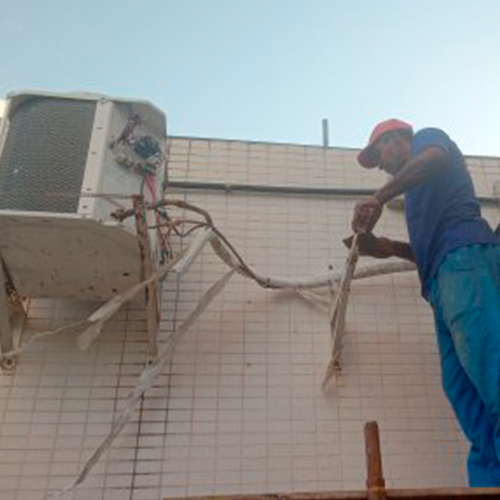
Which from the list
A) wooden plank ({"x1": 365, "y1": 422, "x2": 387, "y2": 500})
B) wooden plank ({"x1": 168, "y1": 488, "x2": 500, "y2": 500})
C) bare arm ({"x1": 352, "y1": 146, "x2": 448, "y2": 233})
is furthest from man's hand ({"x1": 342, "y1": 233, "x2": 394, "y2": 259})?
wooden plank ({"x1": 168, "y1": 488, "x2": 500, "y2": 500})

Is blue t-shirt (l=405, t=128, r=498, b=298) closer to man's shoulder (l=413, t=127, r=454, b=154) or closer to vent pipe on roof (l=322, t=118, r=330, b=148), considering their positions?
man's shoulder (l=413, t=127, r=454, b=154)

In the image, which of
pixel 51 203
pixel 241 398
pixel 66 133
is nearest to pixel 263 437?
pixel 241 398

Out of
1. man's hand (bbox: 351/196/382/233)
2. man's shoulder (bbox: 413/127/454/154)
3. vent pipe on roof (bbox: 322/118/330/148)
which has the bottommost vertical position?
man's hand (bbox: 351/196/382/233)

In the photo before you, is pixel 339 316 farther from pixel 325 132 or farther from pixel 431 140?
pixel 325 132

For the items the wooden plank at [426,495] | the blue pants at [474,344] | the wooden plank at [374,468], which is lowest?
the wooden plank at [426,495]

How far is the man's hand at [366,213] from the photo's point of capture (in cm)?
232

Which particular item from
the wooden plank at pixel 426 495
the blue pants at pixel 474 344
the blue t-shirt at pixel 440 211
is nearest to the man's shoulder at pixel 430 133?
the blue t-shirt at pixel 440 211

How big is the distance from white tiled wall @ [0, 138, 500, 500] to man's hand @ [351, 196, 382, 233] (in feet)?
2.30

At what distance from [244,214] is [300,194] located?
326mm

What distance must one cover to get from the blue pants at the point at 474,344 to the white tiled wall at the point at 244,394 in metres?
0.65

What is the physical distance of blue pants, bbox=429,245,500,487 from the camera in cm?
192

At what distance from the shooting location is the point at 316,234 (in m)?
3.29

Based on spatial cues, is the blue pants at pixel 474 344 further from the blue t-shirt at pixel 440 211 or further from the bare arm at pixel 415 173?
the bare arm at pixel 415 173

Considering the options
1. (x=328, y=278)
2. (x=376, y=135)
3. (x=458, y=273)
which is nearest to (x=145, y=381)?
(x=328, y=278)
